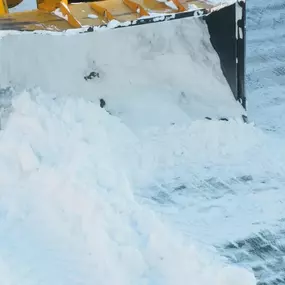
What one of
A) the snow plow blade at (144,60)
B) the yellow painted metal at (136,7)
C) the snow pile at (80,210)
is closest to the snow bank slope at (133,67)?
the snow plow blade at (144,60)

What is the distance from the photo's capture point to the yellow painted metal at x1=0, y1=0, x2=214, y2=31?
3.23 metres

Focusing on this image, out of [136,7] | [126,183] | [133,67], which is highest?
[136,7]

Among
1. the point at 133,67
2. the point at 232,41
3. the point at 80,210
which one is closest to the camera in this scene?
the point at 80,210

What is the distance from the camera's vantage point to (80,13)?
340cm

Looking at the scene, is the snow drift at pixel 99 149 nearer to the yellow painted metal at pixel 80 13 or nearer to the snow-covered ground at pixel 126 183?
the snow-covered ground at pixel 126 183

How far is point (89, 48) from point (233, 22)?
0.88 m

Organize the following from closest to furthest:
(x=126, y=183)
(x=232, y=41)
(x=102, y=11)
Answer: (x=126, y=183)
(x=102, y=11)
(x=232, y=41)

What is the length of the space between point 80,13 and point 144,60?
2.29 ft

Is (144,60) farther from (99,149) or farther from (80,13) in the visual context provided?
(99,149)

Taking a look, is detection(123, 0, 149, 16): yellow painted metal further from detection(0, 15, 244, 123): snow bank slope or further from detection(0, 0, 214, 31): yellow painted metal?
detection(0, 15, 244, 123): snow bank slope

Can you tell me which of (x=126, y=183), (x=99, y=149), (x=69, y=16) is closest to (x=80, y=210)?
(x=126, y=183)

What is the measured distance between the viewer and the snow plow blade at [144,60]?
3.65 metres

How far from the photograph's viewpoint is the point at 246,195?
3311 mm

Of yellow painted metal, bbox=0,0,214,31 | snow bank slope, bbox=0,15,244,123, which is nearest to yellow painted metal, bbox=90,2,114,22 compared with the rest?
yellow painted metal, bbox=0,0,214,31
